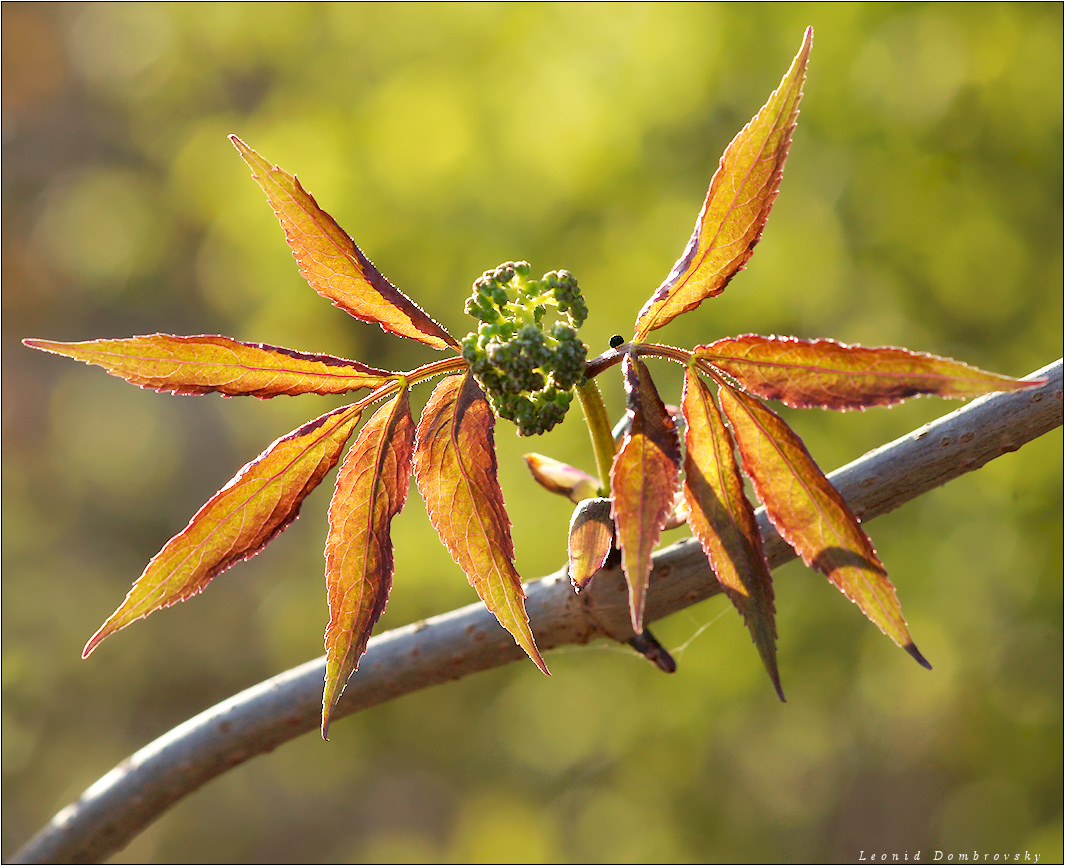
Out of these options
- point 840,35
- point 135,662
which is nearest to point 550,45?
point 840,35

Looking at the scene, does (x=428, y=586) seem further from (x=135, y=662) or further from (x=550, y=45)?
(x=135, y=662)

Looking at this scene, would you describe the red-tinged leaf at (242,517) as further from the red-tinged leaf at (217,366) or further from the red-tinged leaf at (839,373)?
the red-tinged leaf at (839,373)

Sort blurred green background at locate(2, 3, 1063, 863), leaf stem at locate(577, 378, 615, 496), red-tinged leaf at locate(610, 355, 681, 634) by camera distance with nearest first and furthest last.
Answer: red-tinged leaf at locate(610, 355, 681, 634)
leaf stem at locate(577, 378, 615, 496)
blurred green background at locate(2, 3, 1063, 863)

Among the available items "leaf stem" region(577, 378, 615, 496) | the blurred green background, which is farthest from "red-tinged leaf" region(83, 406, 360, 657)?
the blurred green background

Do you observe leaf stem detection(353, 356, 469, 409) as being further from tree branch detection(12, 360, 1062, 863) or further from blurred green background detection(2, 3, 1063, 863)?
blurred green background detection(2, 3, 1063, 863)

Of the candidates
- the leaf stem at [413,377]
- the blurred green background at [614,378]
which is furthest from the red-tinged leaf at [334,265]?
the blurred green background at [614,378]
